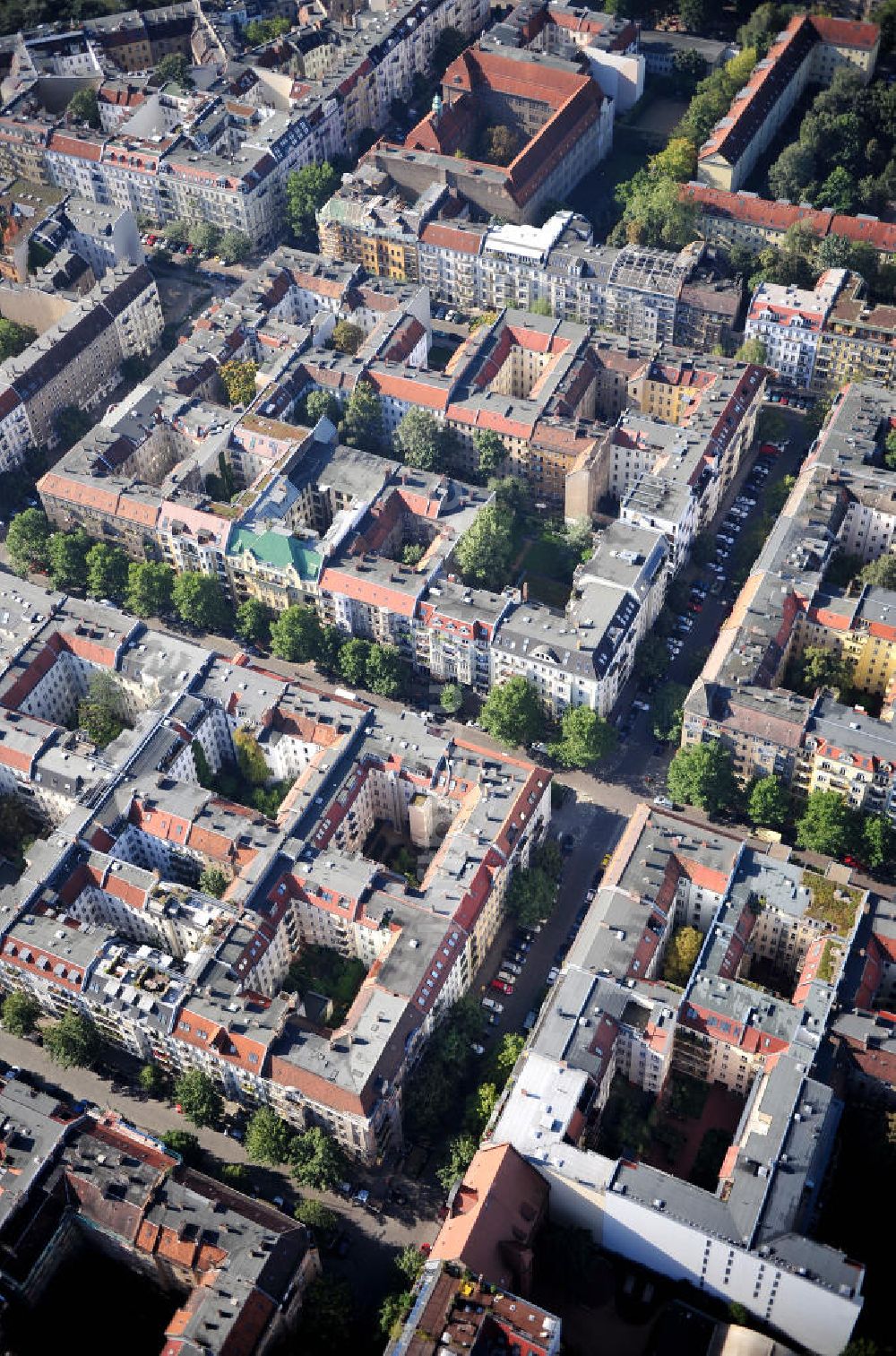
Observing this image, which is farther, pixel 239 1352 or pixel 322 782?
pixel 322 782

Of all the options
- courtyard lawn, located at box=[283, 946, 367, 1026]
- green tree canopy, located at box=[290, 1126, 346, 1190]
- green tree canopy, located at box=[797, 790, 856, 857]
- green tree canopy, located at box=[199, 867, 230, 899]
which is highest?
green tree canopy, located at box=[199, 867, 230, 899]

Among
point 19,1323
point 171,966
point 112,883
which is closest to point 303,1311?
point 19,1323

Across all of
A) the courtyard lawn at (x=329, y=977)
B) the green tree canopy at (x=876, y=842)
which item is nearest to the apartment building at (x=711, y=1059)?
the green tree canopy at (x=876, y=842)

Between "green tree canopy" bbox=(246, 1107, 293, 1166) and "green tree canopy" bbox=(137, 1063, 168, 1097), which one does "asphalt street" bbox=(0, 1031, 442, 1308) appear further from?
"green tree canopy" bbox=(246, 1107, 293, 1166)

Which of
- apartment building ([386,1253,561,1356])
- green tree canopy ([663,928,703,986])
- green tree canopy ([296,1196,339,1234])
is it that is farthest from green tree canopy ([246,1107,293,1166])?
green tree canopy ([663,928,703,986])

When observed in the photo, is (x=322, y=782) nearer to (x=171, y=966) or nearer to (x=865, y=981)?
(x=171, y=966)
